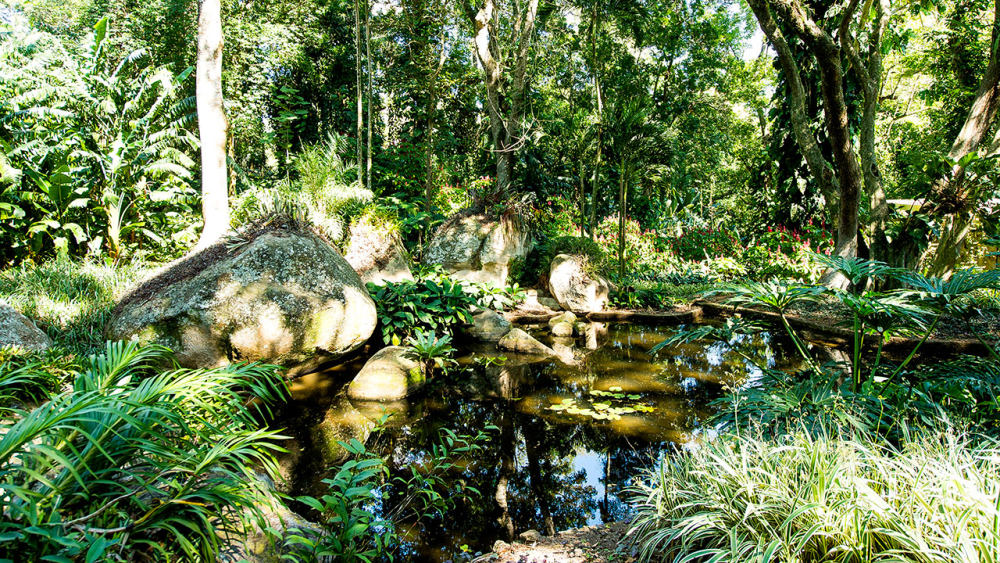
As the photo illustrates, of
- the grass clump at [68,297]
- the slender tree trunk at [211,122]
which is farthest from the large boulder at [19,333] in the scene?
the slender tree trunk at [211,122]

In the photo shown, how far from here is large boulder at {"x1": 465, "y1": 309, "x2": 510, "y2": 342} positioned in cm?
650

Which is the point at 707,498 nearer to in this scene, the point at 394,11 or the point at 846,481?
the point at 846,481

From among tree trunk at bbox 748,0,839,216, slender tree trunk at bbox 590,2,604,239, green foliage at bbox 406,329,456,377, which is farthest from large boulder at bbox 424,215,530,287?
tree trunk at bbox 748,0,839,216

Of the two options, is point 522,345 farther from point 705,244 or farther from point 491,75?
point 705,244

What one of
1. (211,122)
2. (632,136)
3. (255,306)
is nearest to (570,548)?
(255,306)

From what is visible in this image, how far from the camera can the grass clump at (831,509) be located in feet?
4.75

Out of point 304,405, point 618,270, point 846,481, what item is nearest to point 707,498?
point 846,481

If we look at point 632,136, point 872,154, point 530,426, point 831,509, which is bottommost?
point 530,426

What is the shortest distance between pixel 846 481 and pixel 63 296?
21.5 feet

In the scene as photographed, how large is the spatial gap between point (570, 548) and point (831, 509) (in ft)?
3.73

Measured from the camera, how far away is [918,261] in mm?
6016

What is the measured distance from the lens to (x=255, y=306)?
4336 millimetres

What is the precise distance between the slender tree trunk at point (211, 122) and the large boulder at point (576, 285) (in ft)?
17.6

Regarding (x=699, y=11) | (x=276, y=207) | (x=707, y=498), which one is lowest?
(x=707, y=498)
